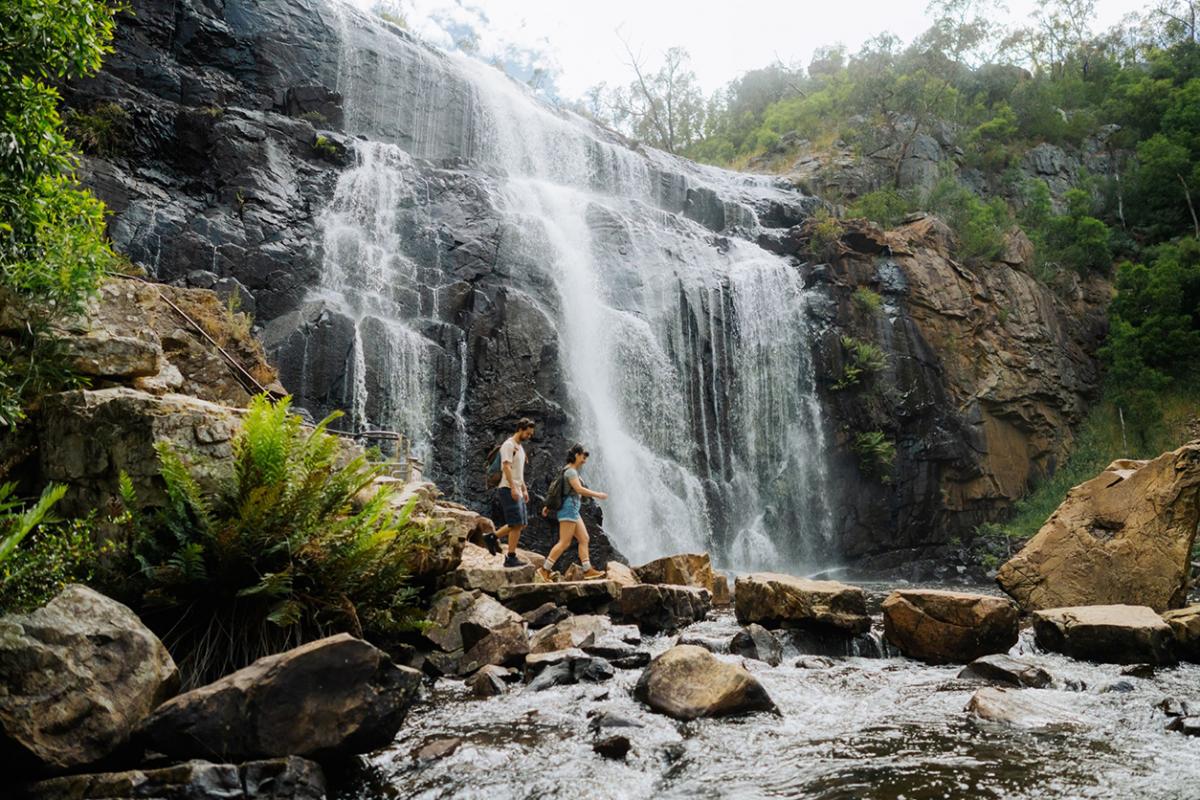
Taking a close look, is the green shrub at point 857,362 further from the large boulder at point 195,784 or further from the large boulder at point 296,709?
the large boulder at point 195,784

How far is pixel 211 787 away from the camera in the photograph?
329 centimetres

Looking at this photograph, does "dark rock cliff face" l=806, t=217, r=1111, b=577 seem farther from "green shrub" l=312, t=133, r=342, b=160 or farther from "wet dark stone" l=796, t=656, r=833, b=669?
"wet dark stone" l=796, t=656, r=833, b=669

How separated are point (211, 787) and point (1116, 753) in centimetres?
472

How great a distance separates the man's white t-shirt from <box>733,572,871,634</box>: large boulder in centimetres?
328

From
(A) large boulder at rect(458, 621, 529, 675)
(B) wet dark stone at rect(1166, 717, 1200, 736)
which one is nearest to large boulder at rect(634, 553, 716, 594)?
(A) large boulder at rect(458, 621, 529, 675)

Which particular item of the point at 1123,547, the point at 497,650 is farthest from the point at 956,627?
the point at 1123,547

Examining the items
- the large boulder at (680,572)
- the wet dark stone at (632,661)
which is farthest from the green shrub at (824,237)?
the wet dark stone at (632,661)

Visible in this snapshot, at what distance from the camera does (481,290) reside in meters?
18.4

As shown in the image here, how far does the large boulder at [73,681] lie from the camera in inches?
131

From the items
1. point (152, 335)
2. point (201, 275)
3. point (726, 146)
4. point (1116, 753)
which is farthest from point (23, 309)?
point (726, 146)

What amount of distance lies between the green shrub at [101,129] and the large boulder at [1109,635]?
65.9 ft

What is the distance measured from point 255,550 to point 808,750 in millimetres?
3592

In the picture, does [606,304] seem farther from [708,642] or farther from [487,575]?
[708,642]

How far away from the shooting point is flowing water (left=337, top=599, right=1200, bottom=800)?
375cm
